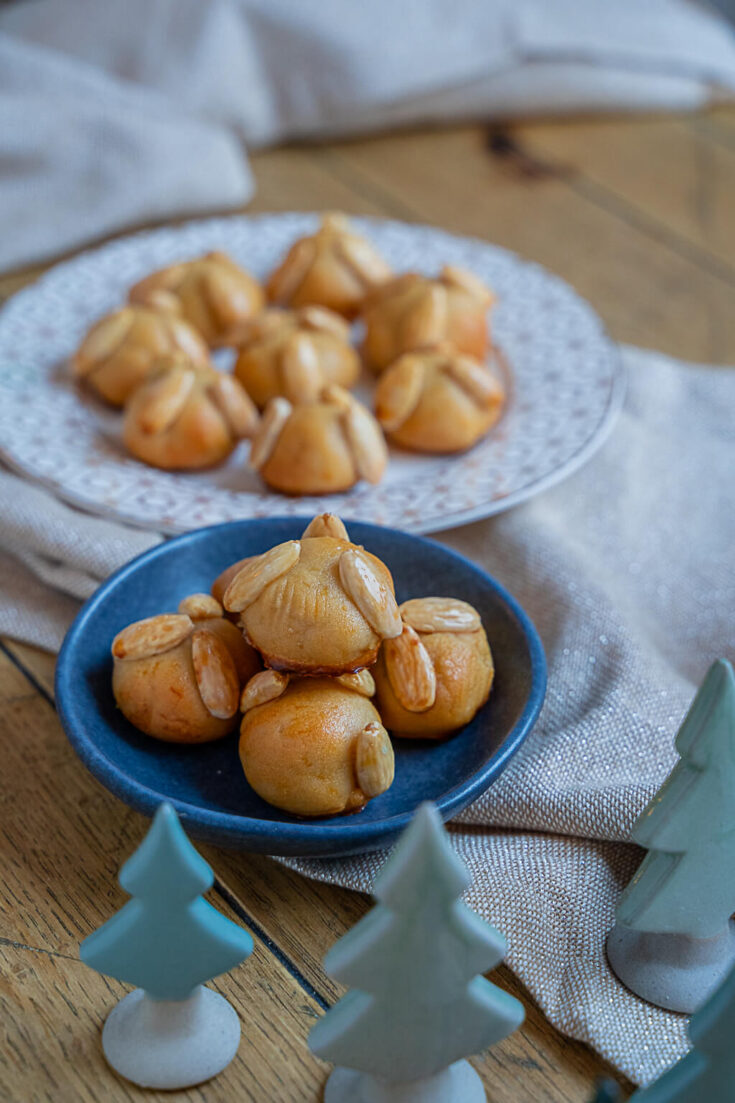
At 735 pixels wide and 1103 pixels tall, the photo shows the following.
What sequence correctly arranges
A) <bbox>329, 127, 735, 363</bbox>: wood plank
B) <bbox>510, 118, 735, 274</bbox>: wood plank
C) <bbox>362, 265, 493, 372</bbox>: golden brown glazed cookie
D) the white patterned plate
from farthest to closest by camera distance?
<bbox>510, 118, 735, 274</bbox>: wood plank < <bbox>329, 127, 735, 363</bbox>: wood plank < <bbox>362, 265, 493, 372</bbox>: golden brown glazed cookie < the white patterned plate

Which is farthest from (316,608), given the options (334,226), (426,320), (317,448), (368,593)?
(334,226)

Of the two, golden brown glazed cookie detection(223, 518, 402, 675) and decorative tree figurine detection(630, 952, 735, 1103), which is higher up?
golden brown glazed cookie detection(223, 518, 402, 675)

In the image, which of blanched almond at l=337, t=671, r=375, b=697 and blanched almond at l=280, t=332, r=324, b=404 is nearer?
blanched almond at l=337, t=671, r=375, b=697

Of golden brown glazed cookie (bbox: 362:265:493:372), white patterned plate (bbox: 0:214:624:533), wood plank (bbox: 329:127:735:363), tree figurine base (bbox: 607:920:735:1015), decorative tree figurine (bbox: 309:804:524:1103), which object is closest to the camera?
decorative tree figurine (bbox: 309:804:524:1103)

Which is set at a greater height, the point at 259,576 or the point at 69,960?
the point at 259,576

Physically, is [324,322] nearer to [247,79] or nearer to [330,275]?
[330,275]

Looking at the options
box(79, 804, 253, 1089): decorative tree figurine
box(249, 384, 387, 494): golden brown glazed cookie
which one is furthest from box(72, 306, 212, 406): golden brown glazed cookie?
box(79, 804, 253, 1089): decorative tree figurine

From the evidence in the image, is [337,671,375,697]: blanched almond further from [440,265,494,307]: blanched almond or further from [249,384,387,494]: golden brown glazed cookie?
[440,265,494,307]: blanched almond
